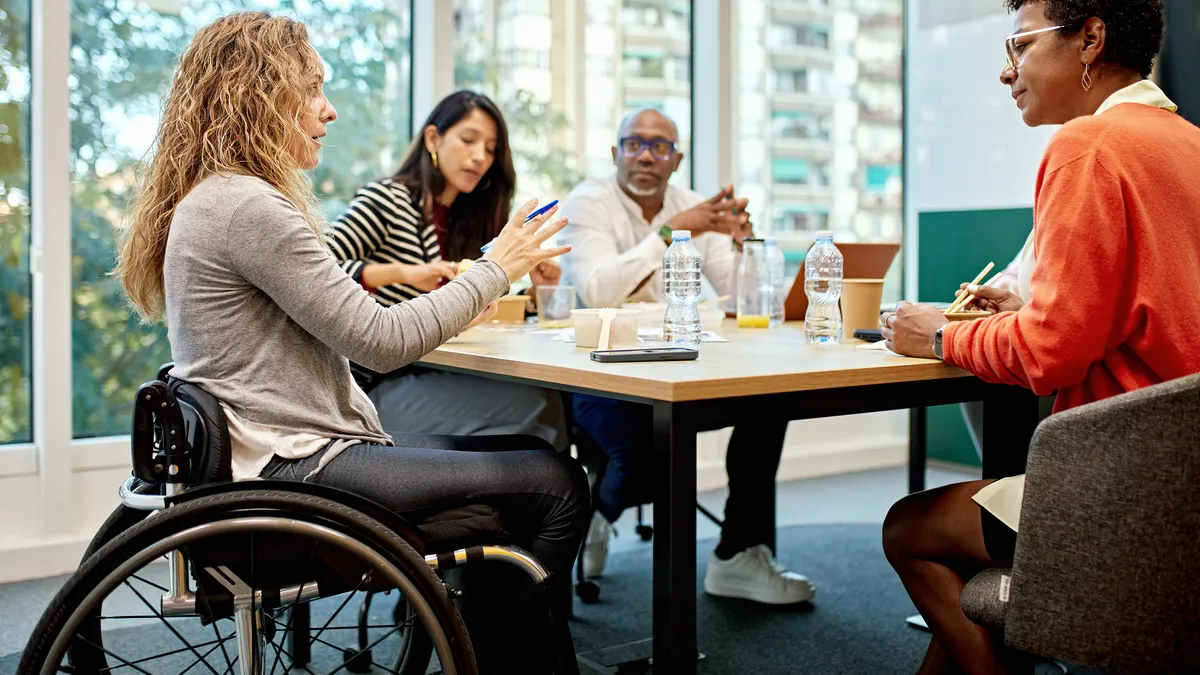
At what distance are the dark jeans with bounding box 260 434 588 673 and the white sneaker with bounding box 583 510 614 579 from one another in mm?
1265

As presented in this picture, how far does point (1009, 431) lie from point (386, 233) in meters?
1.51

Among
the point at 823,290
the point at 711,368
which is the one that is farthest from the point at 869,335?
the point at 711,368

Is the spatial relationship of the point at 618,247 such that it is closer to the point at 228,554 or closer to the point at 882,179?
the point at 228,554

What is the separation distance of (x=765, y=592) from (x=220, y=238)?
1750 mm

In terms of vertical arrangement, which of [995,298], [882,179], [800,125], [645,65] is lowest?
[995,298]

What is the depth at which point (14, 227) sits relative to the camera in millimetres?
3043

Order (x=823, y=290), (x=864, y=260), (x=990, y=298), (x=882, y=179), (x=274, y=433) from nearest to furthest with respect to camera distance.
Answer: (x=274, y=433), (x=990, y=298), (x=823, y=290), (x=864, y=260), (x=882, y=179)

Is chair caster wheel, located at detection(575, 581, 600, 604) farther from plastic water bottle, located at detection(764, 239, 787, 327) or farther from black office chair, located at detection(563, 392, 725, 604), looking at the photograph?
plastic water bottle, located at detection(764, 239, 787, 327)

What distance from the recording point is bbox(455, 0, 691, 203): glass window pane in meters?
3.86

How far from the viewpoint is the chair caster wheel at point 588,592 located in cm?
276

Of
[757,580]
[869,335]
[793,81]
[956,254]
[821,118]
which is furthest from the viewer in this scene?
[821,118]

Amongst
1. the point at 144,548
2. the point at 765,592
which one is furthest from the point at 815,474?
the point at 144,548

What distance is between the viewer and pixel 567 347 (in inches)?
75.2

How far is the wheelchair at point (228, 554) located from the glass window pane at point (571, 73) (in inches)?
97.3
